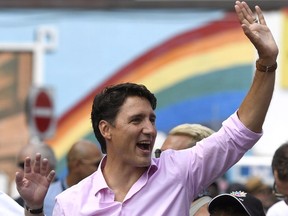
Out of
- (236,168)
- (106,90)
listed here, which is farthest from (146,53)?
(106,90)

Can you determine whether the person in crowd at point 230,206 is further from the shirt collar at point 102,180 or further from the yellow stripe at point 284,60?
the yellow stripe at point 284,60

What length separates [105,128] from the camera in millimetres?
4980

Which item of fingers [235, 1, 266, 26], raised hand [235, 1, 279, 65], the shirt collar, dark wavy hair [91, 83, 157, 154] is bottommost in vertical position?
the shirt collar

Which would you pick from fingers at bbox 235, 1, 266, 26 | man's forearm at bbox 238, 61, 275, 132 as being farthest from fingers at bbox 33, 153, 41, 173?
fingers at bbox 235, 1, 266, 26

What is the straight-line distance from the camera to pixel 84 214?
15.5ft

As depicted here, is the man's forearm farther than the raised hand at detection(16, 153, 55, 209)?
No

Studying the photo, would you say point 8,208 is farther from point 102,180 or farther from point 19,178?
point 102,180

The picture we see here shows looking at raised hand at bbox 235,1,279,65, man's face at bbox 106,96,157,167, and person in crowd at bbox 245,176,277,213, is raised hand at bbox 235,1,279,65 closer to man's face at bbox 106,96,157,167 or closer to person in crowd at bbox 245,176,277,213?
man's face at bbox 106,96,157,167

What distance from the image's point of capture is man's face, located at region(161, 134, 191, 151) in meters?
6.16

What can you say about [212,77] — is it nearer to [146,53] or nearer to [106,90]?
[146,53]

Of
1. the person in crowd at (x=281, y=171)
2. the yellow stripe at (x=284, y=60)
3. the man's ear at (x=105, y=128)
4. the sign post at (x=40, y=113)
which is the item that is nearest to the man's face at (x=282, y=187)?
the person in crowd at (x=281, y=171)

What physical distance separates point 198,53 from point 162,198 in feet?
40.8

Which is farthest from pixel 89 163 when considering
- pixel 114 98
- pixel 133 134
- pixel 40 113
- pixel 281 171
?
pixel 40 113

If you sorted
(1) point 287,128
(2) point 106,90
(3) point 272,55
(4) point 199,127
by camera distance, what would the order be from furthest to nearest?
(1) point 287,128, (4) point 199,127, (2) point 106,90, (3) point 272,55
